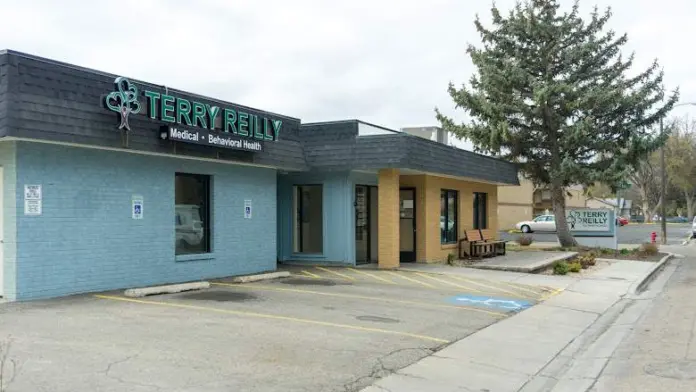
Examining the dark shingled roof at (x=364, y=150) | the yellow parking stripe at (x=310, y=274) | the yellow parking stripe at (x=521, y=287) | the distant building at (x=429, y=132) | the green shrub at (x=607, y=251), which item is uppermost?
the distant building at (x=429, y=132)

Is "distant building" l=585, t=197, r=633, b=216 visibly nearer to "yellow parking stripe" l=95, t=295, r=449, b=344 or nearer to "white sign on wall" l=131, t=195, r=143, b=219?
"white sign on wall" l=131, t=195, r=143, b=219

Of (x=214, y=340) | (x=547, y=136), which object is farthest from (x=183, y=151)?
(x=547, y=136)

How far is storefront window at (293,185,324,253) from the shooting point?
60.2 ft

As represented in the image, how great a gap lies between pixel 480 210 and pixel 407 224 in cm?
616

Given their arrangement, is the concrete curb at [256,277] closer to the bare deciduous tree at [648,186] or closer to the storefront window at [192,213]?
the storefront window at [192,213]

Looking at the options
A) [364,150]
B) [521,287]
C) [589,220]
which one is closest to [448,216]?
[364,150]

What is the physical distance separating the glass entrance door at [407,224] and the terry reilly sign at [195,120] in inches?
233

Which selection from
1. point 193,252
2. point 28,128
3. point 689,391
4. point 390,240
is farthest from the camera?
point 390,240

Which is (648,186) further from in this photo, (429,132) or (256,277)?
(256,277)

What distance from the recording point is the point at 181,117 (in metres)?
12.5

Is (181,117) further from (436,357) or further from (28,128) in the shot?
(436,357)

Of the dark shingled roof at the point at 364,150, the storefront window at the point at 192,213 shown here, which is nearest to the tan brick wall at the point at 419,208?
the dark shingled roof at the point at 364,150

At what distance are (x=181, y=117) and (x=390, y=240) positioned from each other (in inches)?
289

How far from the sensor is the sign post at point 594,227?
28.4 m
